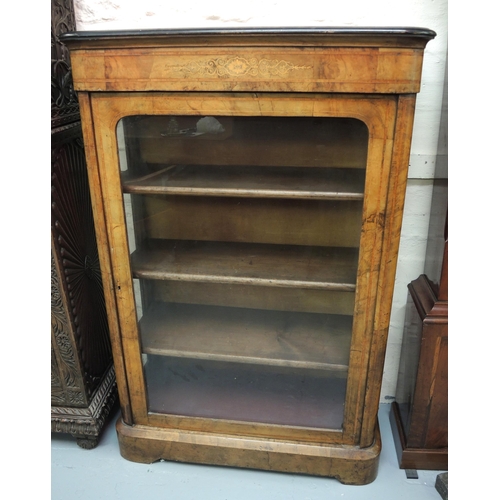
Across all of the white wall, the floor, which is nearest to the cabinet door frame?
the floor

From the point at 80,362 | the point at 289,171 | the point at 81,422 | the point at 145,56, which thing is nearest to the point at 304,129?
the point at 289,171

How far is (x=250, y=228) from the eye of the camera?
115 cm

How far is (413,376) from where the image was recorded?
1.20 m

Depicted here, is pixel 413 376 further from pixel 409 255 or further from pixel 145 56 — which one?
pixel 145 56

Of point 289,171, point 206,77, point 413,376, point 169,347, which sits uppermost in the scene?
point 206,77

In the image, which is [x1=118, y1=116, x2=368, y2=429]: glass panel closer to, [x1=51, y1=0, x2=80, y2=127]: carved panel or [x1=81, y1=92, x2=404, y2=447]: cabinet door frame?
[x1=81, y1=92, x2=404, y2=447]: cabinet door frame

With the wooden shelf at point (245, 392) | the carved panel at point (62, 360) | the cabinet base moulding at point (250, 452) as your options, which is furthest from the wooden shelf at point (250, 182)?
the cabinet base moulding at point (250, 452)

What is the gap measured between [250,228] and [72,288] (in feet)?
1.67

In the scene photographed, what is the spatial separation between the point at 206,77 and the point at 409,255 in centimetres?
80

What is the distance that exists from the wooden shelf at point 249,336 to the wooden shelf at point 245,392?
0.05 m

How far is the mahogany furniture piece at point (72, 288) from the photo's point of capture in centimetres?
107

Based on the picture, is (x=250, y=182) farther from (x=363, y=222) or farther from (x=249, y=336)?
(x=249, y=336)

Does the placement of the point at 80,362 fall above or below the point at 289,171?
below

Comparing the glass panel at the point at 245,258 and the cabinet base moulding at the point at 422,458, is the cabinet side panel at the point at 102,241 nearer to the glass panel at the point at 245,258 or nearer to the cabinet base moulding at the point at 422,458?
the glass panel at the point at 245,258
